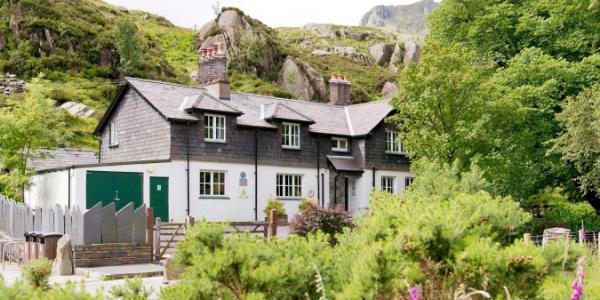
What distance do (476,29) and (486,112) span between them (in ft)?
22.2

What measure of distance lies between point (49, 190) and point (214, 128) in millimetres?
8282

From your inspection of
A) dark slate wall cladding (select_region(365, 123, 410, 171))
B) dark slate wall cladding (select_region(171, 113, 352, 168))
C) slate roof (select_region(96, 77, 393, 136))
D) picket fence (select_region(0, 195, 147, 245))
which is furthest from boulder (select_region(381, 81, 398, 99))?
picket fence (select_region(0, 195, 147, 245))

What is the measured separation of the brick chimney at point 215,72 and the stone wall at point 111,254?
49.1 feet

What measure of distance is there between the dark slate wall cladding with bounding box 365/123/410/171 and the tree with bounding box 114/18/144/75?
42092 mm

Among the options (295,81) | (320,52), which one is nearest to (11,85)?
(295,81)

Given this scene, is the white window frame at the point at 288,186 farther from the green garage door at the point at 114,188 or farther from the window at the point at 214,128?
the green garage door at the point at 114,188

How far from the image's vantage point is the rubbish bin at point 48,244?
19.5m

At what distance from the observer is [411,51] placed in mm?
113125

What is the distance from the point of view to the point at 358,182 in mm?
37625

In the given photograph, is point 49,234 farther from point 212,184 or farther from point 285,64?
point 285,64

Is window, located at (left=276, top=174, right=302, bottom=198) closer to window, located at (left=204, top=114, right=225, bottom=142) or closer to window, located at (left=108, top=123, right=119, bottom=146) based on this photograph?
window, located at (left=204, top=114, right=225, bottom=142)

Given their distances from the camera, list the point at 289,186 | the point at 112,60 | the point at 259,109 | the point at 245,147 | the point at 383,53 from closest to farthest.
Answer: the point at 245,147 → the point at 289,186 → the point at 259,109 → the point at 112,60 → the point at 383,53

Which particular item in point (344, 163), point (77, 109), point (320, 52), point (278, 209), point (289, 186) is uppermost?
point (320, 52)

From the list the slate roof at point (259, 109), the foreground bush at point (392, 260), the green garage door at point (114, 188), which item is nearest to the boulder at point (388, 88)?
the slate roof at point (259, 109)
